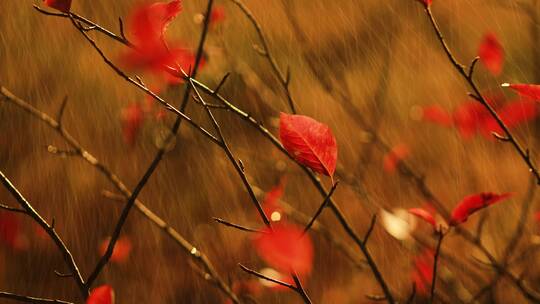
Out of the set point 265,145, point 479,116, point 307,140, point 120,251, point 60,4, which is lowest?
point 120,251

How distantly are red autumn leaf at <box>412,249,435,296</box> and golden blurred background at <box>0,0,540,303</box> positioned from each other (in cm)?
3

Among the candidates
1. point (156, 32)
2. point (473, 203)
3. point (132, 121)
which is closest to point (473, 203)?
point (473, 203)

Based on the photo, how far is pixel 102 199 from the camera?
4.79 feet

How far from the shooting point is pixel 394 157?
151 centimetres

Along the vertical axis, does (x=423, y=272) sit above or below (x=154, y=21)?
below

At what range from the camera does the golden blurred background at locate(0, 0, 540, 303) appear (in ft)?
4.37

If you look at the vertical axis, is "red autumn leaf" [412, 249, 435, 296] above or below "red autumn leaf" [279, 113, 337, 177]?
below

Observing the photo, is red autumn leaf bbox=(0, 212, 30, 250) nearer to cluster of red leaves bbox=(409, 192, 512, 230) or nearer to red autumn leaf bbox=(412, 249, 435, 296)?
red autumn leaf bbox=(412, 249, 435, 296)

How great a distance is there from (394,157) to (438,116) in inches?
9.3

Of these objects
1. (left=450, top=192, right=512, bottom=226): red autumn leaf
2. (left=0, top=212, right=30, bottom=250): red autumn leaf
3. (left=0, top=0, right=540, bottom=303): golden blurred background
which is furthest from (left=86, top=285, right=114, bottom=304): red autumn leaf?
(left=0, top=212, right=30, bottom=250): red autumn leaf

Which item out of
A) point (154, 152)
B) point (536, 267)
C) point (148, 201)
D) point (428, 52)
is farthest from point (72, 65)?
point (536, 267)

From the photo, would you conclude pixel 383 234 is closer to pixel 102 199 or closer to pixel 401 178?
pixel 401 178

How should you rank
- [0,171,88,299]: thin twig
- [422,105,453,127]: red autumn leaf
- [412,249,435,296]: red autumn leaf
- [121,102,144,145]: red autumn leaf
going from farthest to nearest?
1. [422,105,453,127]: red autumn leaf
2. [121,102,144,145]: red autumn leaf
3. [412,249,435,296]: red autumn leaf
4. [0,171,88,299]: thin twig

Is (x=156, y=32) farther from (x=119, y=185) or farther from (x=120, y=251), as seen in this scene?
(x=120, y=251)
